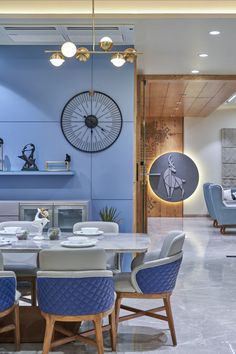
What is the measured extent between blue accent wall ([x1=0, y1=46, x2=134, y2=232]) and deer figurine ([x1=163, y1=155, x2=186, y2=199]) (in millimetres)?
7979

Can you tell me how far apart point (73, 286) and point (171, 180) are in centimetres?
1150

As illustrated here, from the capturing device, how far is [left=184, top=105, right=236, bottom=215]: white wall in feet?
46.3

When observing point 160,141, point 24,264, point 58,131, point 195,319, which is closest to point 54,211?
point 58,131

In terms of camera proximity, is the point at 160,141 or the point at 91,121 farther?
the point at 160,141

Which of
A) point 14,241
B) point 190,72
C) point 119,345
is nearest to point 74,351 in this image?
point 119,345

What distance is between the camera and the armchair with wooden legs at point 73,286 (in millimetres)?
2939

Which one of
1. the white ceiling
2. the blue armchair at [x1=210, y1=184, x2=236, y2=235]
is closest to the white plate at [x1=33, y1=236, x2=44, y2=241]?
the white ceiling

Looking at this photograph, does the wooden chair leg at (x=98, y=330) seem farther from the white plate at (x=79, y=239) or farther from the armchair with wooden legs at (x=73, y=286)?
the white plate at (x=79, y=239)

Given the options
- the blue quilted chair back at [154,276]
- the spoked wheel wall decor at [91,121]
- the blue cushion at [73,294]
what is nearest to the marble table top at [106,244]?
the blue quilted chair back at [154,276]

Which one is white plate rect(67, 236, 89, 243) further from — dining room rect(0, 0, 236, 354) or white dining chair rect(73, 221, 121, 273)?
white dining chair rect(73, 221, 121, 273)

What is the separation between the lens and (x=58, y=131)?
6.34 m

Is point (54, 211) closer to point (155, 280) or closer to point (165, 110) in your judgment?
point (155, 280)

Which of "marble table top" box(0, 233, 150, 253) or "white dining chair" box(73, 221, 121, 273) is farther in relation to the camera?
"white dining chair" box(73, 221, 121, 273)

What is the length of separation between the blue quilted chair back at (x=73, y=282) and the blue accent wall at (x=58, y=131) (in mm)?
3313
